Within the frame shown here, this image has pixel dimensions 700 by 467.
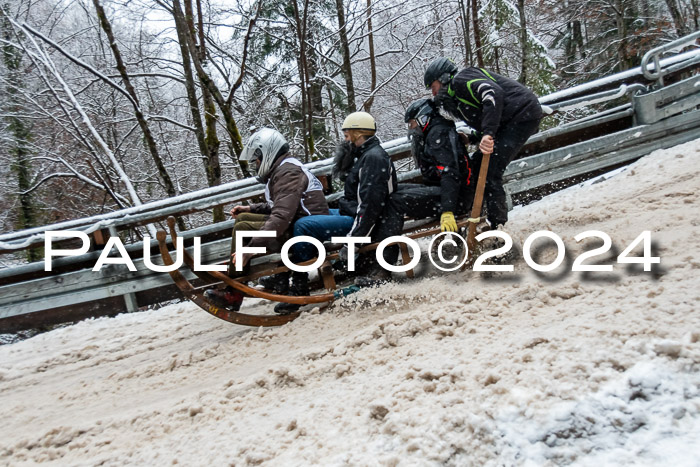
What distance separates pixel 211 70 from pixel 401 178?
7.08 m

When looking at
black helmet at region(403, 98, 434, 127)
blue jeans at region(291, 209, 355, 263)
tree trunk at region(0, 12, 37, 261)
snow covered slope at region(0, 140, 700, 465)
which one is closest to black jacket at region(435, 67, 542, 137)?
black helmet at region(403, 98, 434, 127)

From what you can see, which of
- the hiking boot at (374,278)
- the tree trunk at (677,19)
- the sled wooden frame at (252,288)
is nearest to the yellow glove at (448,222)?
the sled wooden frame at (252,288)

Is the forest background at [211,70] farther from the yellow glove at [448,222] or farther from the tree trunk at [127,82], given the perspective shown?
Answer: the yellow glove at [448,222]

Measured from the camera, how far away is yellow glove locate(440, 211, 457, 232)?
425 cm

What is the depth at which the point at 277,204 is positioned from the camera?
432cm

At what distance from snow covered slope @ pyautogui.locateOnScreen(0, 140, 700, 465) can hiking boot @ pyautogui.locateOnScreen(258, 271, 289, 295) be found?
→ 0.37m

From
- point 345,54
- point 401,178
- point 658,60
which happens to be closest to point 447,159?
point 401,178

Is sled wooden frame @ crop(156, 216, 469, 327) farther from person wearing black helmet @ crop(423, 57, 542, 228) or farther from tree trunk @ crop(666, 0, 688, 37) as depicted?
tree trunk @ crop(666, 0, 688, 37)

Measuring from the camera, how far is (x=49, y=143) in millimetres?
14594

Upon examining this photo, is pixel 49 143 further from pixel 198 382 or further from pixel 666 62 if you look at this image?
pixel 666 62

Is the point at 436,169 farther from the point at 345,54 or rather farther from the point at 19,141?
the point at 19,141

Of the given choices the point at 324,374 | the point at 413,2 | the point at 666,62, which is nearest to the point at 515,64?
the point at 413,2

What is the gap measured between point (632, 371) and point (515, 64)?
16.6 metres

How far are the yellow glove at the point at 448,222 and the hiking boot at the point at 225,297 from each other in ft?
6.12
